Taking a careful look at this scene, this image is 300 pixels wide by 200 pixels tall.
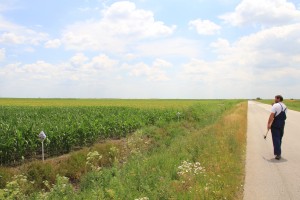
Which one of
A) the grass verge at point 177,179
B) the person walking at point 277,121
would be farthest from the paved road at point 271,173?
the person walking at point 277,121

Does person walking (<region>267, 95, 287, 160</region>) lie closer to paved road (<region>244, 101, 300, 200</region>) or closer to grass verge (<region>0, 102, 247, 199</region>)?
paved road (<region>244, 101, 300, 200</region>)

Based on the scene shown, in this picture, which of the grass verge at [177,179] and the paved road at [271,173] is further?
the paved road at [271,173]

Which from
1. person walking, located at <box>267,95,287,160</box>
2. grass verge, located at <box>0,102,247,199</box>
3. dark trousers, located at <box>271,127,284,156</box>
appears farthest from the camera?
person walking, located at <box>267,95,287,160</box>

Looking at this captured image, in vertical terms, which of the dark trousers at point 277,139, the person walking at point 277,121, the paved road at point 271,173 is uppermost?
the person walking at point 277,121

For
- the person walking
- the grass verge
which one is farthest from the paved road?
the person walking

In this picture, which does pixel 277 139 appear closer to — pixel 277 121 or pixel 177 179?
pixel 277 121

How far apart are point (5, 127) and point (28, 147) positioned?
5.73 ft

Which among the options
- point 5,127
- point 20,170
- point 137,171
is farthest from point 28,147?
point 137,171

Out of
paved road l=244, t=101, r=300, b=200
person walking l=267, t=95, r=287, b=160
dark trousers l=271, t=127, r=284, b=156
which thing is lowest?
paved road l=244, t=101, r=300, b=200

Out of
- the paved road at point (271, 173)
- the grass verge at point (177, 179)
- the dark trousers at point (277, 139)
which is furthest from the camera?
the dark trousers at point (277, 139)

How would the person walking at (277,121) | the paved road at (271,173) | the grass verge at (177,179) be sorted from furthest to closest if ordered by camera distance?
the person walking at (277,121) < the paved road at (271,173) < the grass verge at (177,179)

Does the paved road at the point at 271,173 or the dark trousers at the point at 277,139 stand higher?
the dark trousers at the point at 277,139

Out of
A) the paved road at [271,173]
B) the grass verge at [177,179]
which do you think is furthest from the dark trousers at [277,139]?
the grass verge at [177,179]

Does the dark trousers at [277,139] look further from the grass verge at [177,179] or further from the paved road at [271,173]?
the grass verge at [177,179]
